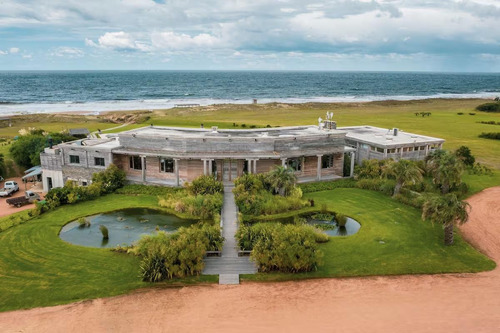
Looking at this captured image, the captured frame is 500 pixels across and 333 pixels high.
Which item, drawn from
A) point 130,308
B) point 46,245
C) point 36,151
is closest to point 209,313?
point 130,308

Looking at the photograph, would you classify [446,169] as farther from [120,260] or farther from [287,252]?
[120,260]

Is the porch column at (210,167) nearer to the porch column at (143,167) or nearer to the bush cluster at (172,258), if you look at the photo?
the porch column at (143,167)

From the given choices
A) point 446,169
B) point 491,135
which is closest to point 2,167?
point 446,169

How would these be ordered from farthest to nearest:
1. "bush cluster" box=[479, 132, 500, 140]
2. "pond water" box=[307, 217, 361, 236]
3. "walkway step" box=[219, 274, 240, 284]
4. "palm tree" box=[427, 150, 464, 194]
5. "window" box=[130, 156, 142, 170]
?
1. "bush cluster" box=[479, 132, 500, 140]
2. "window" box=[130, 156, 142, 170]
3. "palm tree" box=[427, 150, 464, 194]
4. "pond water" box=[307, 217, 361, 236]
5. "walkway step" box=[219, 274, 240, 284]

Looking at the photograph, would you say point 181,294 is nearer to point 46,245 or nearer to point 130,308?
point 130,308

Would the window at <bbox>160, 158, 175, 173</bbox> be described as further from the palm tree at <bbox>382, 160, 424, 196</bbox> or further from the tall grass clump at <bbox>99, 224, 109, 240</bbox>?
the palm tree at <bbox>382, 160, 424, 196</bbox>

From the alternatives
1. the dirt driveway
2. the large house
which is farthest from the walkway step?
the dirt driveway
